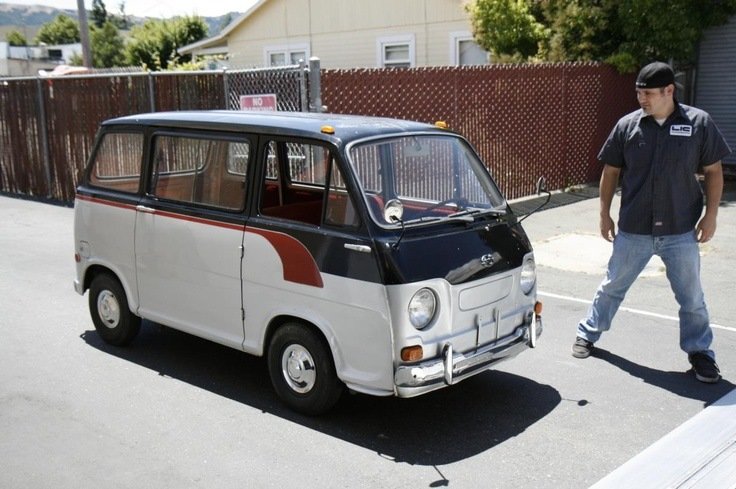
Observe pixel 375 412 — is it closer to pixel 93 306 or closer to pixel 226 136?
pixel 226 136

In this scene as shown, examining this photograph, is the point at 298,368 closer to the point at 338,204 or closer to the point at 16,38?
the point at 338,204

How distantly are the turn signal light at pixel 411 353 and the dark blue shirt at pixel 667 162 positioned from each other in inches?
82.1

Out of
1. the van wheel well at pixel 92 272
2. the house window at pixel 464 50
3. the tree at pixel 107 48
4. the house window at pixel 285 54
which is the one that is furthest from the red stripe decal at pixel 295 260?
the tree at pixel 107 48

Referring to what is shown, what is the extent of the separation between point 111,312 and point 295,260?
7.23ft

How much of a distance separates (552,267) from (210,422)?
5.22m

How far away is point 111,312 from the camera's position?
6.66 metres

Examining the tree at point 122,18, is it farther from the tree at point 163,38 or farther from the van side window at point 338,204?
the van side window at point 338,204

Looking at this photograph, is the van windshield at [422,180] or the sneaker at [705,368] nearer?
the van windshield at [422,180]

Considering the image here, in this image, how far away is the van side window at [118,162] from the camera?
633cm

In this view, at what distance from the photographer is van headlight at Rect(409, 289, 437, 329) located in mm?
4742

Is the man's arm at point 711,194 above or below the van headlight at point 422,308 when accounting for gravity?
above

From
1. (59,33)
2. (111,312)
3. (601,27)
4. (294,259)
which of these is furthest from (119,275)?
(59,33)

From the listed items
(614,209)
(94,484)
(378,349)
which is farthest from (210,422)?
(614,209)

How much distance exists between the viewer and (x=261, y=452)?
4.84 m
